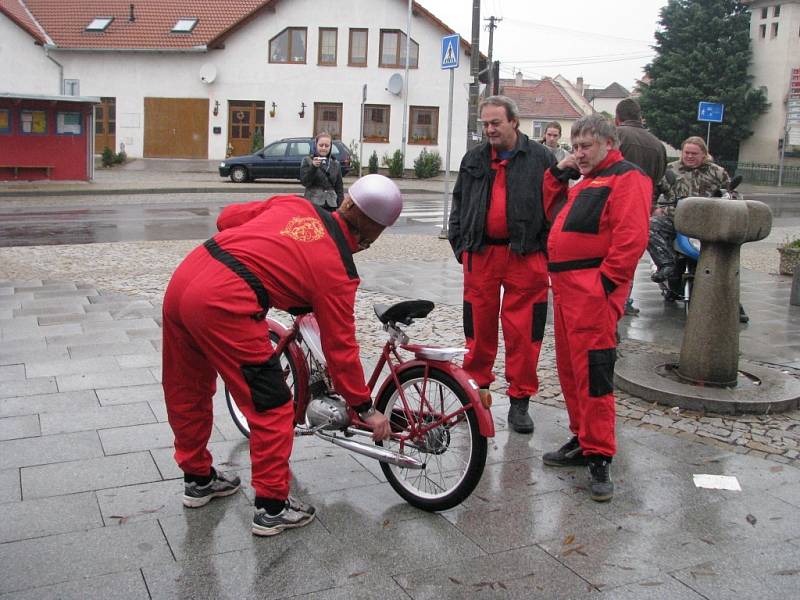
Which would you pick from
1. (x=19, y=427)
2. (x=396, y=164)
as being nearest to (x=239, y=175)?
(x=396, y=164)

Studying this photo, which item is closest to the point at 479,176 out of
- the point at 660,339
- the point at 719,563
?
the point at 719,563

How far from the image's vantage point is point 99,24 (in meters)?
40.4

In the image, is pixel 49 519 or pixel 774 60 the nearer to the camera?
pixel 49 519

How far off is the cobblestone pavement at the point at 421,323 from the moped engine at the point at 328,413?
1.60 meters

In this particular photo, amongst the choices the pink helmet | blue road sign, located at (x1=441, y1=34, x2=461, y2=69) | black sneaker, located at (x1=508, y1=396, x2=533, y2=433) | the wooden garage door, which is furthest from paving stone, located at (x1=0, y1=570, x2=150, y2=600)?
the wooden garage door

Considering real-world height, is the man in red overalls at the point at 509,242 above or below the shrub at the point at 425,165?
below

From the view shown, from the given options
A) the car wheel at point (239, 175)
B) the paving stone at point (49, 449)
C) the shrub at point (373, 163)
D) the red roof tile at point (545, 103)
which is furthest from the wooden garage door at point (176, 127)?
the red roof tile at point (545, 103)

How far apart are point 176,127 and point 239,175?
10.7m

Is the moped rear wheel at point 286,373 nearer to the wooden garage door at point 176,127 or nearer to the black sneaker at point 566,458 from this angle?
the black sneaker at point 566,458

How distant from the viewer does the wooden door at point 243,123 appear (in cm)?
3894

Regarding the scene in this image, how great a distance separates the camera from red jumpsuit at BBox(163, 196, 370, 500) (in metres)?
3.56

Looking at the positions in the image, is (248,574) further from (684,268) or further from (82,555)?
(684,268)

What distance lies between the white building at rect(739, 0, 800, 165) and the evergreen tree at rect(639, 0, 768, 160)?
0.92 m

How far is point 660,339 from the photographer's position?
310 inches
